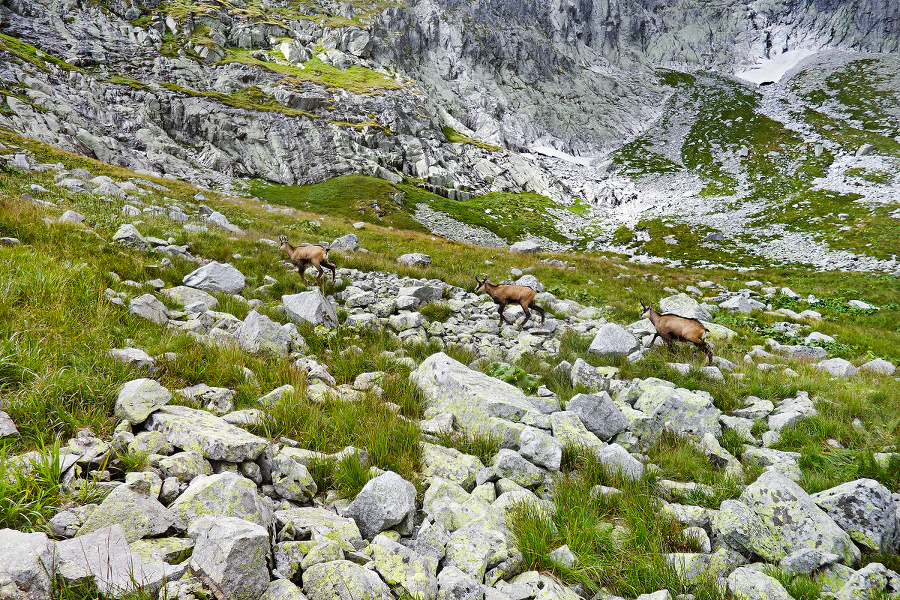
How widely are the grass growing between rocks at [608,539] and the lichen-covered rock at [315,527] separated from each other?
1382 mm

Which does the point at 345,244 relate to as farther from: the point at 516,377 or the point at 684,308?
the point at 684,308

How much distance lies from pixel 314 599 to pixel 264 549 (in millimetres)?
442

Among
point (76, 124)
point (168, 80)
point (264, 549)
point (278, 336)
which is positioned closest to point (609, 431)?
point (264, 549)

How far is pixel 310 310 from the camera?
7922mm

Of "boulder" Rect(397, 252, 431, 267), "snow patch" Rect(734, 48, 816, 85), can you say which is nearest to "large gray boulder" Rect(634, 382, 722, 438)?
"boulder" Rect(397, 252, 431, 267)

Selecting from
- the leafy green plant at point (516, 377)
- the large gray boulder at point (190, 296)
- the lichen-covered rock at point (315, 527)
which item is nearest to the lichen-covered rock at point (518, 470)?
the lichen-covered rock at point (315, 527)

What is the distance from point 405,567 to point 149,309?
6.08 metres

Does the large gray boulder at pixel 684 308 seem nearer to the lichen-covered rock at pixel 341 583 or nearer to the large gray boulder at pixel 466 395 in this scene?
the large gray boulder at pixel 466 395

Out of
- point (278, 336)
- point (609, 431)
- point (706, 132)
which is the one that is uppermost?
point (706, 132)

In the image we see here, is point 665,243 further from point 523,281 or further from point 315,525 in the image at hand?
point 315,525

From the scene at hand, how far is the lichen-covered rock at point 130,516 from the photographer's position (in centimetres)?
227

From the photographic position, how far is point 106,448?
295cm

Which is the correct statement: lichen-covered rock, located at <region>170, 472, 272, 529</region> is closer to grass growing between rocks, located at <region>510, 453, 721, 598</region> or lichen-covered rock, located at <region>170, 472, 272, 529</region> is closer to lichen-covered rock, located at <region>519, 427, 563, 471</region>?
grass growing between rocks, located at <region>510, 453, 721, 598</region>

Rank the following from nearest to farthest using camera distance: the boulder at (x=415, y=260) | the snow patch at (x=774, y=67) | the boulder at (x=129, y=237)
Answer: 1. the boulder at (x=129, y=237)
2. the boulder at (x=415, y=260)
3. the snow patch at (x=774, y=67)
